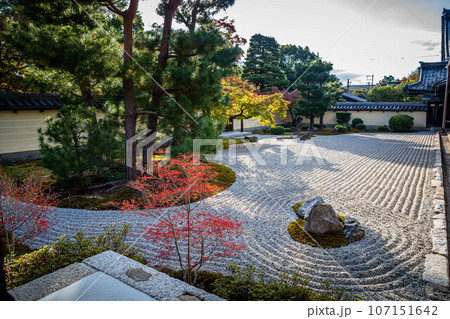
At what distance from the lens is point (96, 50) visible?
17.7 feet

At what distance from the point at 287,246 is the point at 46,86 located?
7.86 m

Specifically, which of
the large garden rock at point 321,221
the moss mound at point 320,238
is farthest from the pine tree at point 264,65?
the moss mound at point 320,238

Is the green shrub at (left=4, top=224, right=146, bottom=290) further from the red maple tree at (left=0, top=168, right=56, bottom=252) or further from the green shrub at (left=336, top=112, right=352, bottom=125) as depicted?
the green shrub at (left=336, top=112, right=352, bottom=125)

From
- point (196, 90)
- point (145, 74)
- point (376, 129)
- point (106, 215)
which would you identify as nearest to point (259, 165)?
point (196, 90)

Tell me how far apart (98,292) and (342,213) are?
469cm

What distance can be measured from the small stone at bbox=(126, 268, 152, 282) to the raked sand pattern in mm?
1102

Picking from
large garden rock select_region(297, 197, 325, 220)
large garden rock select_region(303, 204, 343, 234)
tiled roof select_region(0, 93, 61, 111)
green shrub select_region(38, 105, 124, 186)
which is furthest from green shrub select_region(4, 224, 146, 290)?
tiled roof select_region(0, 93, 61, 111)

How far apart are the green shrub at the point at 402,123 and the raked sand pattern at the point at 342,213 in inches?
452

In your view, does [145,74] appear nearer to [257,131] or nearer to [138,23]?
[138,23]

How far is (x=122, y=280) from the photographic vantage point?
98.5 inches

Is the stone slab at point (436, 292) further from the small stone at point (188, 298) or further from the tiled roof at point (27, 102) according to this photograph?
the tiled roof at point (27, 102)

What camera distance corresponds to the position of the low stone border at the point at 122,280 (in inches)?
90.6

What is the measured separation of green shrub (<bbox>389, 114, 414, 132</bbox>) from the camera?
64.8 ft

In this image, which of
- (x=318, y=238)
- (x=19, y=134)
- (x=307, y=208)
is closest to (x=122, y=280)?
(x=318, y=238)
